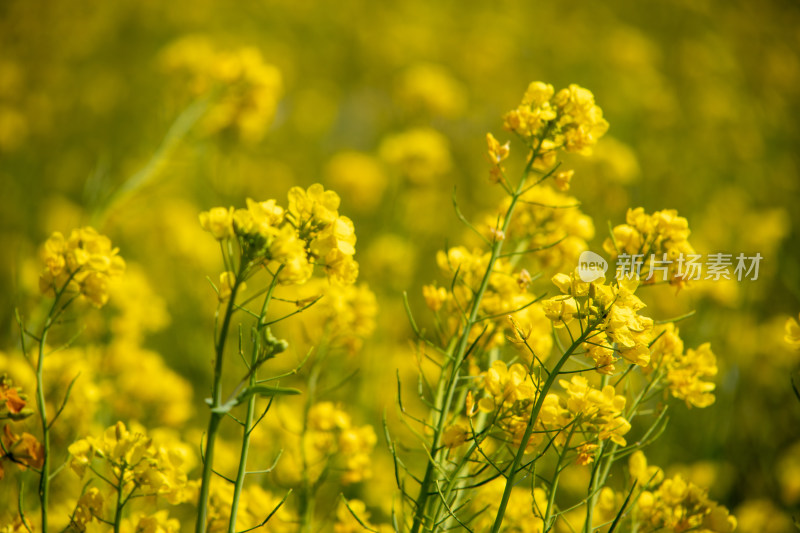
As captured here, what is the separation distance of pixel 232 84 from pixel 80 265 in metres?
1.25

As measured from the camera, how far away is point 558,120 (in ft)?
3.89

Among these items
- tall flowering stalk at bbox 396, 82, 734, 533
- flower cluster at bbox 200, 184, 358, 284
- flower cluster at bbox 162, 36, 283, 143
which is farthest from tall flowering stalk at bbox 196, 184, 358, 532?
flower cluster at bbox 162, 36, 283, 143

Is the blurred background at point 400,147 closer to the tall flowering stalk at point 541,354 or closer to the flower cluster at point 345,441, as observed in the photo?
the tall flowering stalk at point 541,354

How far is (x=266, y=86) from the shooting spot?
2.21 m

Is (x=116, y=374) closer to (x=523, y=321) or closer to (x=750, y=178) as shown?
(x=523, y=321)

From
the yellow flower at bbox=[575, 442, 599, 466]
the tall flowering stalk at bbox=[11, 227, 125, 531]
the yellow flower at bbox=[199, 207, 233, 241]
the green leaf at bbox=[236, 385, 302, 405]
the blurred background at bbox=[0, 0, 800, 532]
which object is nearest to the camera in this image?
the green leaf at bbox=[236, 385, 302, 405]

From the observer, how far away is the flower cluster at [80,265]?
114 centimetres

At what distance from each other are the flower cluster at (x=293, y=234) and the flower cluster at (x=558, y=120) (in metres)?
0.41

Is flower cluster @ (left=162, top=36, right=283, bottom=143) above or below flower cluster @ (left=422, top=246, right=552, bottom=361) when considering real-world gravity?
above

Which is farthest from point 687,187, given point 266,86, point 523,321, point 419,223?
point 523,321

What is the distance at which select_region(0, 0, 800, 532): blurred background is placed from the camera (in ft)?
7.88

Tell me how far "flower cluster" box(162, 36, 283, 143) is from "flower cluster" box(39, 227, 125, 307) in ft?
3.86

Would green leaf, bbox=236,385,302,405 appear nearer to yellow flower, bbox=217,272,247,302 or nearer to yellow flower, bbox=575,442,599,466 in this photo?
yellow flower, bbox=217,272,247,302

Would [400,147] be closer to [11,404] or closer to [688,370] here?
[688,370]
